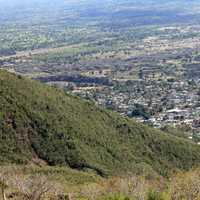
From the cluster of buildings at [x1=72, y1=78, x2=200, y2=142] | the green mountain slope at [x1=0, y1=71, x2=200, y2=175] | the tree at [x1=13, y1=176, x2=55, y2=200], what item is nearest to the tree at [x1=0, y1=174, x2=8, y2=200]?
the tree at [x1=13, y1=176, x2=55, y2=200]

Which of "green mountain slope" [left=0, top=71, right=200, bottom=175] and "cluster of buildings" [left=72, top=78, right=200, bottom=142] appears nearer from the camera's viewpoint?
"green mountain slope" [left=0, top=71, right=200, bottom=175]

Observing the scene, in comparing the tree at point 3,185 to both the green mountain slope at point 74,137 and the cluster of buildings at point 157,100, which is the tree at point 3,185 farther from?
the cluster of buildings at point 157,100

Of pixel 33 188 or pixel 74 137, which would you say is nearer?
pixel 33 188

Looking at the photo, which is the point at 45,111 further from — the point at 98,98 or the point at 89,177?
the point at 98,98

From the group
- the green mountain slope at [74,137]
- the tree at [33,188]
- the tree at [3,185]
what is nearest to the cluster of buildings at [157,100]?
the green mountain slope at [74,137]

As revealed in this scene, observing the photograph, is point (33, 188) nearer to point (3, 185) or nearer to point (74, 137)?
point (3, 185)

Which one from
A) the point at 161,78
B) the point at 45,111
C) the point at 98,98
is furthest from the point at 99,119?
the point at 161,78

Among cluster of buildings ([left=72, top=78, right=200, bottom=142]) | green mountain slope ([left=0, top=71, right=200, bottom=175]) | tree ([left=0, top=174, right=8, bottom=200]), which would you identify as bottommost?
cluster of buildings ([left=72, top=78, right=200, bottom=142])

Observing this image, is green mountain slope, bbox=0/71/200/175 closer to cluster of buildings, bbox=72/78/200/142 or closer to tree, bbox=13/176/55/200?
tree, bbox=13/176/55/200

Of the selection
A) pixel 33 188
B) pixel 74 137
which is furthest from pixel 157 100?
pixel 33 188
